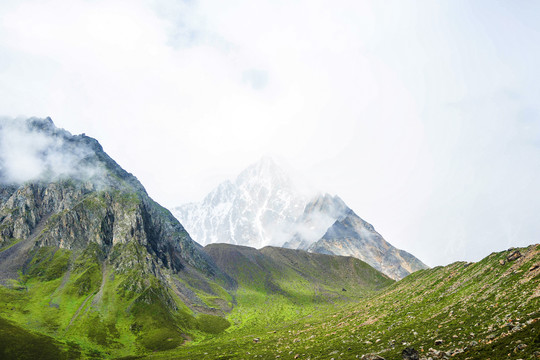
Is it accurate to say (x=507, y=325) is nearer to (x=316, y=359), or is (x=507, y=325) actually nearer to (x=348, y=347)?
(x=348, y=347)

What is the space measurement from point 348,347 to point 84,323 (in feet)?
546

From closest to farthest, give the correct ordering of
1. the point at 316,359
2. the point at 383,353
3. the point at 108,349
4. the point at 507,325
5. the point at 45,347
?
the point at 507,325 → the point at 383,353 → the point at 316,359 → the point at 45,347 → the point at 108,349

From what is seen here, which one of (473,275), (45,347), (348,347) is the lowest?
(45,347)

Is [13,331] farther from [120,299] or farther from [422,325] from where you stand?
[422,325]

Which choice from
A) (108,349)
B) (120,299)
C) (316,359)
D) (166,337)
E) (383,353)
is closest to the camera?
(383,353)

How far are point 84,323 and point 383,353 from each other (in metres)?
177

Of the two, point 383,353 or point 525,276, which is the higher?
point 525,276

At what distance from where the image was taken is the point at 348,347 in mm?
54500

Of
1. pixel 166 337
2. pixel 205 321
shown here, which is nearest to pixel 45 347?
pixel 166 337

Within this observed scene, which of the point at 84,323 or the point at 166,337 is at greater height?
the point at 84,323

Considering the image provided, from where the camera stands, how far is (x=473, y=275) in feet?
258

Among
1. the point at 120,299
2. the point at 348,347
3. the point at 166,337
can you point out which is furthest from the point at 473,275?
the point at 120,299

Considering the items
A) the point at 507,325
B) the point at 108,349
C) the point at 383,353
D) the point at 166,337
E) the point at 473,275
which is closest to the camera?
the point at 507,325

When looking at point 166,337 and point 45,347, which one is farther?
point 166,337
